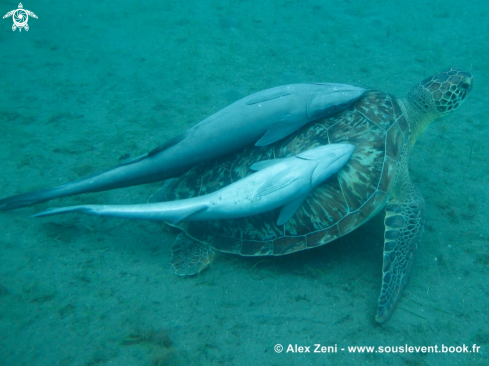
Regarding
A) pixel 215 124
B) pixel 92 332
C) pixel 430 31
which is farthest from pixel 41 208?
pixel 430 31

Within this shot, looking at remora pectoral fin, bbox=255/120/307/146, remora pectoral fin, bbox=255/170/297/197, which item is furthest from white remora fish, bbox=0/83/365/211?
remora pectoral fin, bbox=255/170/297/197

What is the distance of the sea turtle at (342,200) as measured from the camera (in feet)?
7.06

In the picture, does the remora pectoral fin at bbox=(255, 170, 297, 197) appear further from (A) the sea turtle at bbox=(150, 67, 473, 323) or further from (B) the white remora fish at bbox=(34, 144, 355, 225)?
(A) the sea turtle at bbox=(150, 67, 473, 323)

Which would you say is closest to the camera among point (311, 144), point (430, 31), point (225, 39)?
point (311, 144)

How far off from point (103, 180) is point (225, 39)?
4768 millimetres

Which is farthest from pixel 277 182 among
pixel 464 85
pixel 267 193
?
pixel 464 85

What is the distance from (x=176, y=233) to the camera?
2707 mm

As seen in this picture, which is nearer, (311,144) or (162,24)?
(311,144)

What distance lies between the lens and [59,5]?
7.28 m

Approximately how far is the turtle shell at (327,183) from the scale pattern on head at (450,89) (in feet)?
1.94

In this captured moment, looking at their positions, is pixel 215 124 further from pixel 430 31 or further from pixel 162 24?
pixel 430 31

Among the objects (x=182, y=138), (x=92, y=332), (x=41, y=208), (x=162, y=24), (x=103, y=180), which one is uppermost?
(x=162, y=24)

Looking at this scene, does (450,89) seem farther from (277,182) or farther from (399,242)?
(277,182)

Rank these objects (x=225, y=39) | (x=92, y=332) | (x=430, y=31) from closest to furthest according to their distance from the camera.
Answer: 1. (x=92, y=332)
2. (x=225, y=39)
3. (x=430, y=31)
